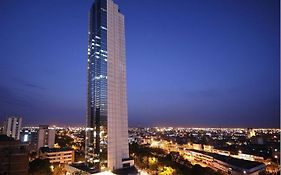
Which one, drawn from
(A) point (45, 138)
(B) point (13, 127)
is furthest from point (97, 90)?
(B) point (13, 127)

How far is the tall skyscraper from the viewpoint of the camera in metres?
20.3

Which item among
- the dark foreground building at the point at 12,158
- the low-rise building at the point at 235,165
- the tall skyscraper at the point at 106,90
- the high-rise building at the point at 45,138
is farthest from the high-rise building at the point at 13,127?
the low-rise building at the point at 235,165

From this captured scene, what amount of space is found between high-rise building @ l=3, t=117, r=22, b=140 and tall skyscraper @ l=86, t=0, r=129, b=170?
27.2 meters

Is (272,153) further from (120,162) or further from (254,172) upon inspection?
(120,162)

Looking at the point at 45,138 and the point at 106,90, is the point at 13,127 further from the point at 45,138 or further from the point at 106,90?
the point at 106,90

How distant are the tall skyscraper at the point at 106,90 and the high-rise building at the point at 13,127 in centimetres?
2721

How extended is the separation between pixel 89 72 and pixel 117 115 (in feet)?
18.1

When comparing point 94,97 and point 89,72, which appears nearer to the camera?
point 94,97

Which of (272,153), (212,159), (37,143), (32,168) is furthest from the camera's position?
(37,143)

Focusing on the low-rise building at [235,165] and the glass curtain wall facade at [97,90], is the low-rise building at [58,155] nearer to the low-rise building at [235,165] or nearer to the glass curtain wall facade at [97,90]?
the glass curtain wall facade at [97,90]

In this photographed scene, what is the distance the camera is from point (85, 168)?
1969cm

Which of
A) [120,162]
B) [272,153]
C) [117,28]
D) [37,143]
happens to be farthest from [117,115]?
[272,153]

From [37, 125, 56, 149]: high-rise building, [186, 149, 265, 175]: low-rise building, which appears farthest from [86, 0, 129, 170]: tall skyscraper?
[37, 125, 56, 149]: high-rise building

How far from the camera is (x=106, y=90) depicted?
69.4 feet
